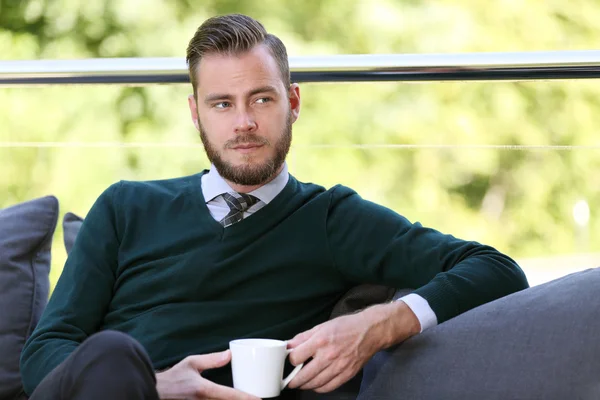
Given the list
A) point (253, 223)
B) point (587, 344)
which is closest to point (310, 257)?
point (253, 223)

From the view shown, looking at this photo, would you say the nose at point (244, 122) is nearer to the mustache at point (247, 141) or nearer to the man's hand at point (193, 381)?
the mustache at point (247, 141)

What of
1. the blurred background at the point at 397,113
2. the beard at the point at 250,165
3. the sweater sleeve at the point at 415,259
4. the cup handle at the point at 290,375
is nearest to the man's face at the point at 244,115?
the beard at the point at 250,165

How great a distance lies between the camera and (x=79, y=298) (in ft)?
5.23

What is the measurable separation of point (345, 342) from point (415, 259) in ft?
0.83

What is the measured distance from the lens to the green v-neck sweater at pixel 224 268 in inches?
61.0

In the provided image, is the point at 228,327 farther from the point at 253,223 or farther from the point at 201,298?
the point at 253,223

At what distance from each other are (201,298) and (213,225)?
0.45 feet

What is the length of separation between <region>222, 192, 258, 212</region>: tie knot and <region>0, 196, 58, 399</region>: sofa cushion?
449 millimetres

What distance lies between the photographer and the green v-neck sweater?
1.55 metres

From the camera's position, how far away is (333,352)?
1347 mm

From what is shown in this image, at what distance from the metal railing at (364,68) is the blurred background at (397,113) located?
2212mm

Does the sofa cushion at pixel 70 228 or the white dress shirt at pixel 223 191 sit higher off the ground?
the white dress shirt at pixel 223 191

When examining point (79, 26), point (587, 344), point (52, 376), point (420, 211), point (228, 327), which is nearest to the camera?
point (52, 376)

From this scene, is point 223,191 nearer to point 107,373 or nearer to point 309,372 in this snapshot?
point 309,372
